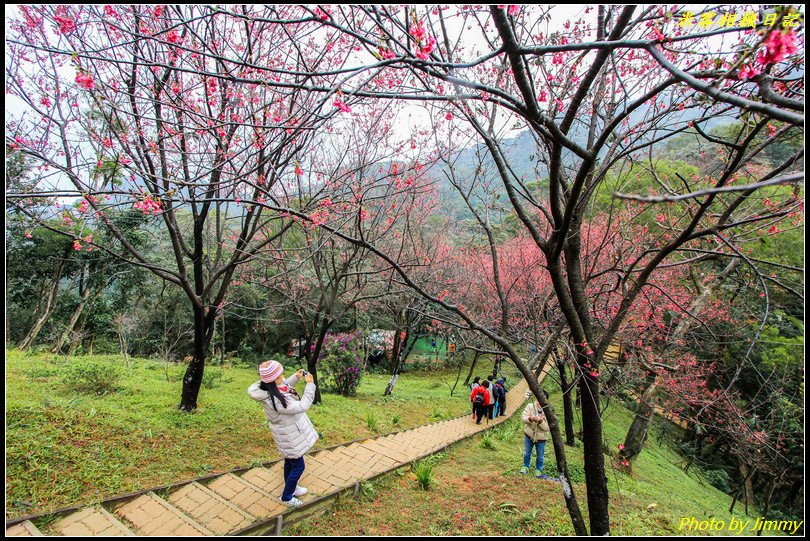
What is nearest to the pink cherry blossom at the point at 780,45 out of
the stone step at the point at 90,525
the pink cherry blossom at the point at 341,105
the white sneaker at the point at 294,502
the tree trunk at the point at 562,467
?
the pink cherry blossom at the point at 341,105

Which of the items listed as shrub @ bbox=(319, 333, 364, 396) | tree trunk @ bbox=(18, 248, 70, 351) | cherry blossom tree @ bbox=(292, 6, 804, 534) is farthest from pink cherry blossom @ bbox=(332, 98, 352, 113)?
tree trunk @ bbox=(18, 248, 70, 351)

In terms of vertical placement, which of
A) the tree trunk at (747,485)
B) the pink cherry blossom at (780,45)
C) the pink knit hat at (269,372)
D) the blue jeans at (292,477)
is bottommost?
the tree trunk at (747,485)

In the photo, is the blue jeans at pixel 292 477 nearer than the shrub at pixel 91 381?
Yes

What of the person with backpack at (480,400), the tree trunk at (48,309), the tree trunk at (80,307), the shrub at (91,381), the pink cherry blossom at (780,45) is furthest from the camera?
the tree trunk at (80,307)

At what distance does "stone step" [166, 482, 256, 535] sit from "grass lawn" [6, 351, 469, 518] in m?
0.58

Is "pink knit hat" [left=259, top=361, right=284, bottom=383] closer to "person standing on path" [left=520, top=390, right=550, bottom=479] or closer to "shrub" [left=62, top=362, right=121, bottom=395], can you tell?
"person standing on path" [left=520, top=390, right=550, bottom=479]

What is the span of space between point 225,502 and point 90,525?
109cm

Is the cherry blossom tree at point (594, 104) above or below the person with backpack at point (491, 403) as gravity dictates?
above

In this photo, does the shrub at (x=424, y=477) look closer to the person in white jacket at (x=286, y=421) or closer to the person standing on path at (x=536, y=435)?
the person in white jacket at (x=286, y=421)

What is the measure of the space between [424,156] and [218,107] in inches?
151

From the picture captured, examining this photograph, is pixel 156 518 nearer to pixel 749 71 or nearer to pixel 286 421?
pixel 286 421

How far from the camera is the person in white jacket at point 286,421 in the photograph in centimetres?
399

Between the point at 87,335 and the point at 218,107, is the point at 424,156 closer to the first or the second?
the point at 218,107

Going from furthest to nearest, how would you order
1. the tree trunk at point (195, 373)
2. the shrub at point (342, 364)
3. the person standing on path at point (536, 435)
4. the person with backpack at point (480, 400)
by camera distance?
the shrub at point (342, 364) → the person with backpack at point (480, 400) → the tree trunk at point (195, 373) → the person standing on path at point (536, 435)
